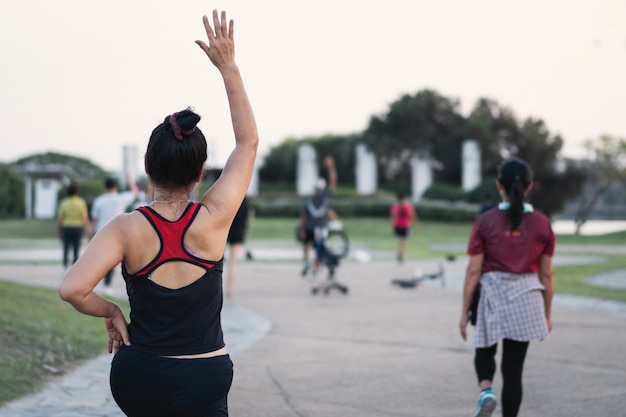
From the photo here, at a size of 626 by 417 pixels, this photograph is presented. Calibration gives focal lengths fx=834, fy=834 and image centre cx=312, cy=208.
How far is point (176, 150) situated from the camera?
9.16 feet

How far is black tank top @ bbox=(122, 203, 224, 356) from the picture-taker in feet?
9.00

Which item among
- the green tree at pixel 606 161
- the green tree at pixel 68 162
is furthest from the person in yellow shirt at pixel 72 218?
the green tree at pixel 68 162

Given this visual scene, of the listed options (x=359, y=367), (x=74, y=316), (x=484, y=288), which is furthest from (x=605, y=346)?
(x=74, y=316)

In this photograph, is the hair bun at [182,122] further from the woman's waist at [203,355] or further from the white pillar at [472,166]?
the white pillar at [472,166]

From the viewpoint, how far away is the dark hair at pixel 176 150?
2.79m

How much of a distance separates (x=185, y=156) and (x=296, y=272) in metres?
16.1

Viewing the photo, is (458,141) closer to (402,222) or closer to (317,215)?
(402,222)

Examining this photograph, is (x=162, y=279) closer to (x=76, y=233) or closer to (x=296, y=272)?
(x=76, y=233)

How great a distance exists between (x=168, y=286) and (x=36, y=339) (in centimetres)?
576

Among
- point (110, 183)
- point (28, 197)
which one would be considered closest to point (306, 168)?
point (28, 197)

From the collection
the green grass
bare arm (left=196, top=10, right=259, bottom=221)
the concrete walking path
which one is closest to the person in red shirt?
the concrete walking path

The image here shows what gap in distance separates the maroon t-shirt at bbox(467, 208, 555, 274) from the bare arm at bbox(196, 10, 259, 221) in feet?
8.27

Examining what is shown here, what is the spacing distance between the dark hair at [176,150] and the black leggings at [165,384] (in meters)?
0.60

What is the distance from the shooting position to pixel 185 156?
9.23 ft
